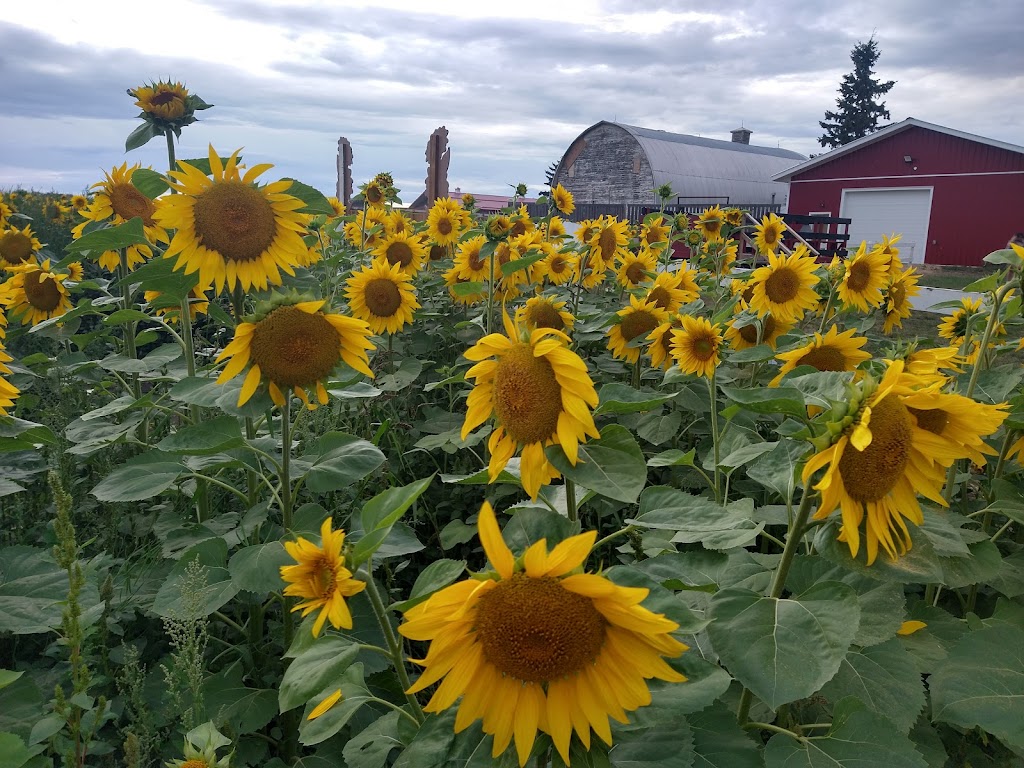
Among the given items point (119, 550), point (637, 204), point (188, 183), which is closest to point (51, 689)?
point (119, 550)

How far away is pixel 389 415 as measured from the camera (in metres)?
3.88

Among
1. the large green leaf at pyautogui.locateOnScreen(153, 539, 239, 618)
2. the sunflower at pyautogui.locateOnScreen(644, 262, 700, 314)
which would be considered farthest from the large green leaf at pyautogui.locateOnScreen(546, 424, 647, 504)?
the sunflower at pyautogui.locateOnScreen(644, 262, 700, 314)

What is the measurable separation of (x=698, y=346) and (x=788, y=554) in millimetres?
1272

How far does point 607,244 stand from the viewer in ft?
17.0

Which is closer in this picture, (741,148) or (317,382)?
(317,382)

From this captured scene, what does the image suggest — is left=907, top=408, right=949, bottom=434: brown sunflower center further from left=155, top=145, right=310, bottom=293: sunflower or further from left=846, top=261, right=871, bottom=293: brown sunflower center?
left=846, top=261, right=871, bottom=293: brown sunflower center

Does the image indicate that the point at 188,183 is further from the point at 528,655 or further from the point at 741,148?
the point at 741,148

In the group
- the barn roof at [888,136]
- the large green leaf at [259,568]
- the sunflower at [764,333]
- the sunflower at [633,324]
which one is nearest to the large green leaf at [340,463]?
the large green leaf at [259,568]

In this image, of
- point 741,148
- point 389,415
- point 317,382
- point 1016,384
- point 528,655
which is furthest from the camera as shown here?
point 741,148

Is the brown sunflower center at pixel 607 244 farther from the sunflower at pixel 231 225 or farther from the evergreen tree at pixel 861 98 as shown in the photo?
the evergreen tree at pixel 861 98

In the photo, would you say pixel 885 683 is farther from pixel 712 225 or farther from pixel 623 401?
pixel 712 225

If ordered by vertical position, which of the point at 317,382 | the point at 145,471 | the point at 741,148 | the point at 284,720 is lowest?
the point at 284,720

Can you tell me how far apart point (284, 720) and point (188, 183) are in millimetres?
1492

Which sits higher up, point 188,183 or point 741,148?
point 741,148
